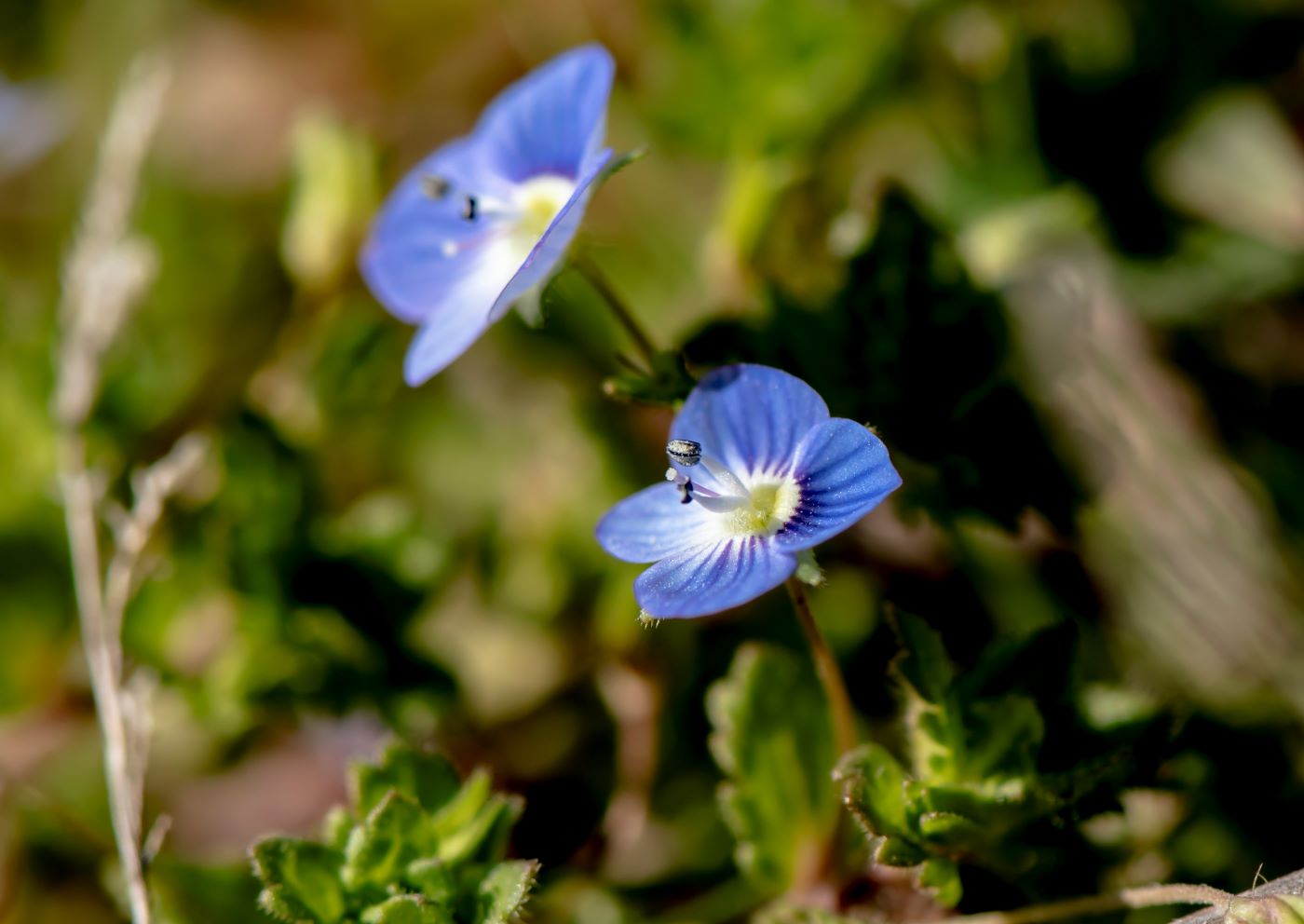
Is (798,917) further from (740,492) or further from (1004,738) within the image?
(740,492)

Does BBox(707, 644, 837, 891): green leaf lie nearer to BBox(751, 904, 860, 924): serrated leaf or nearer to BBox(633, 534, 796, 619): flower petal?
BBox(751, 904, 860, 924): serrated leaf

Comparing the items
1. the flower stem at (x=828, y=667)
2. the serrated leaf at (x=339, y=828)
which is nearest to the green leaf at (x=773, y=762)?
the flower stem at (x=828, y=667)

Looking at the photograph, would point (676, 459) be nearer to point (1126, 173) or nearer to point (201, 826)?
point (201, 826)

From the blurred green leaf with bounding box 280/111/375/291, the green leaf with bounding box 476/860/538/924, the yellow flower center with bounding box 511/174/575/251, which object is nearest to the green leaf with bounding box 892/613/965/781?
the green leaf with bounding box 476/860/538/924

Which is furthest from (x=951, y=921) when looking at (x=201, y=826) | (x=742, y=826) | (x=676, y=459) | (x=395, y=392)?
(x=395, y=392)

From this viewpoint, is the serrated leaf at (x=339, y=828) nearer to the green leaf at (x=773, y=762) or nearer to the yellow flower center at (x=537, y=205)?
the green leaf at (x=773, y=762)

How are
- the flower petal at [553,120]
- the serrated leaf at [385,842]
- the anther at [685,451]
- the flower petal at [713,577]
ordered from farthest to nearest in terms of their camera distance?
the flower petal at [553,120] < the serrated leaf at [385,842] < the anther at [685,451] < the flower petal at [713,577]
